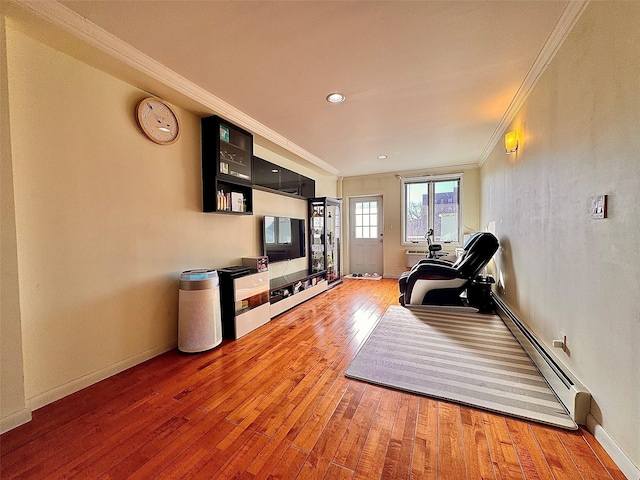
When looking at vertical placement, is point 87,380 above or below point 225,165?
below

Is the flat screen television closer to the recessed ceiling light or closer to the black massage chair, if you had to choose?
the recessed ceiling light

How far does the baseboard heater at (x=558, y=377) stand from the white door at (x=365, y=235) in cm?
380

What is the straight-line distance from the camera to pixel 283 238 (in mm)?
4098

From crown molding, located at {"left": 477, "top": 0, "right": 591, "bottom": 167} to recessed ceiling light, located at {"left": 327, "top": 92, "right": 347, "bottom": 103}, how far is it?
1.55 metres

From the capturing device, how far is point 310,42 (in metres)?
1.80

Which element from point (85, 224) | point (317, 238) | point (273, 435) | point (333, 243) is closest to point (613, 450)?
point (273, 435)

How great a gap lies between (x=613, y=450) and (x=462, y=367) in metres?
0.85

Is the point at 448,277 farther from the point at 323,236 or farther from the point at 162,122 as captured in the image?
the point at 162,122

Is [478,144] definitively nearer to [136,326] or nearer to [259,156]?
[259,156]

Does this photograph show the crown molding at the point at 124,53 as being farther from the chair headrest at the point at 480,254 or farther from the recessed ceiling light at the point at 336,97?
the chair headrest at the point at 480,254

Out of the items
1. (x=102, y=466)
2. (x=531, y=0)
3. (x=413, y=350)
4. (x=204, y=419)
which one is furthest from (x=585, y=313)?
(x=102, y=466)

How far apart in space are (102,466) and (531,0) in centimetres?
334

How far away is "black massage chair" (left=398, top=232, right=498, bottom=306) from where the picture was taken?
330 cm

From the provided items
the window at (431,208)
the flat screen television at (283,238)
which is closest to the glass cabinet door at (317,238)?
the flat screen television at (283,238)
